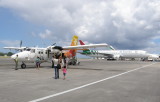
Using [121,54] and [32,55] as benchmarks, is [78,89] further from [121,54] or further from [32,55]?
[121,54]

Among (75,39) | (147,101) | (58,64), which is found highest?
(75,39)

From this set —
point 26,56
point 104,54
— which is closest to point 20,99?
point 26,56

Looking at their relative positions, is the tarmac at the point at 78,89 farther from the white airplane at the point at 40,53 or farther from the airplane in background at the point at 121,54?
the airplane in background at the point at 121,54

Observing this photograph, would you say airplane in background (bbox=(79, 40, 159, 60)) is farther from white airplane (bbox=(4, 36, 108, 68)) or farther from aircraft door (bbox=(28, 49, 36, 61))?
aircraft door (bbox=(28, 49, 36, 61))

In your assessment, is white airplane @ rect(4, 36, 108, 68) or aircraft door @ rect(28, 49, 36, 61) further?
aircraft door @ rect(28, 49, 36, 61)

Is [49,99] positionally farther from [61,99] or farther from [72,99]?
[72,99]

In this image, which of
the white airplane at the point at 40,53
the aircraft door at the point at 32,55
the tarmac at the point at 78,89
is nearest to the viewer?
the tarmac at the point at 78,89

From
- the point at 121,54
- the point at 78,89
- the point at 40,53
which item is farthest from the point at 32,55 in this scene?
the point at 121,54

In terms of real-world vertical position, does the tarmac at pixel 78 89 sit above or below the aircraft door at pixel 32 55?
below

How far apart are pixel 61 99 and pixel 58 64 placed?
6217mm

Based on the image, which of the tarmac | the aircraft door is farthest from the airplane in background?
the tarmac

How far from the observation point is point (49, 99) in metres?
6.49

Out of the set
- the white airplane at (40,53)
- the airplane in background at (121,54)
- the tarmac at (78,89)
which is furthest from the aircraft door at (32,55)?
the airplane in background at (121,54)

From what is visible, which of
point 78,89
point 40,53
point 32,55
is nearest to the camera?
point 78,89
